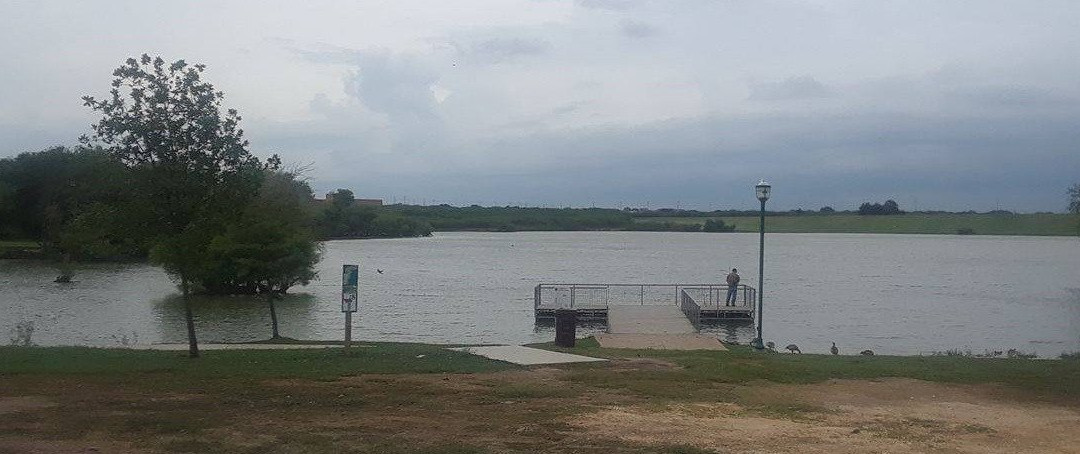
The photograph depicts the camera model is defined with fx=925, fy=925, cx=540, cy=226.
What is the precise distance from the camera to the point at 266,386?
40.8 ft

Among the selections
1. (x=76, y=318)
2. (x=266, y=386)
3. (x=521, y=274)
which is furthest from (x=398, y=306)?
(x=266, y=386)

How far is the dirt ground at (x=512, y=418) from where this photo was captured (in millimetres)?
8984

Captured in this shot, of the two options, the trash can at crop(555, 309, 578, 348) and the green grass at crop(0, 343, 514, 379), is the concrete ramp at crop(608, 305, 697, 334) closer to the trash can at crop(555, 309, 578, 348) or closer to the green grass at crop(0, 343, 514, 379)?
the trash can at crop(555, 309, 578, 348)

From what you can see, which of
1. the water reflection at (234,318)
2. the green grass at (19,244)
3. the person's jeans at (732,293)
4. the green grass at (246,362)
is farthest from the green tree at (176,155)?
the green grass at (19,244)

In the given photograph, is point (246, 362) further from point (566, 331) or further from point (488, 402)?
point (566, 331)

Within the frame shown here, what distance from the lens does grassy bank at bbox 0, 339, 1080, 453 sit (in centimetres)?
911

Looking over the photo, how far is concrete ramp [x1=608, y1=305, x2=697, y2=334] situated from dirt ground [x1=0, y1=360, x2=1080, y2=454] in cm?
1636

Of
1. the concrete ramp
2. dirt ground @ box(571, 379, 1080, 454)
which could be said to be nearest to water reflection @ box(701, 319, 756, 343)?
the concrete ramp

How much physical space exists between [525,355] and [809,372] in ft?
15.2

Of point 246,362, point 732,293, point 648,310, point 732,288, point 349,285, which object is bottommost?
point 648,310

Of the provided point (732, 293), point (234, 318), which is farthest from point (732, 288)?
point (234, 318)

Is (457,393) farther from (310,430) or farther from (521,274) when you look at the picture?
(521,274)

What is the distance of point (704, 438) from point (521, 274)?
60.0 m

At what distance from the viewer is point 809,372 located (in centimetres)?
1436
